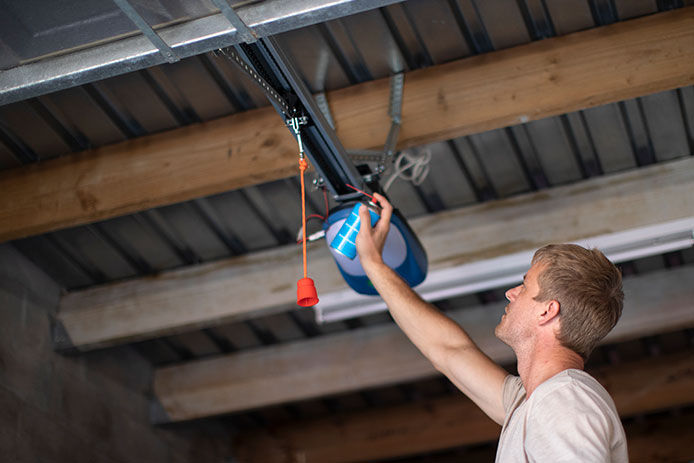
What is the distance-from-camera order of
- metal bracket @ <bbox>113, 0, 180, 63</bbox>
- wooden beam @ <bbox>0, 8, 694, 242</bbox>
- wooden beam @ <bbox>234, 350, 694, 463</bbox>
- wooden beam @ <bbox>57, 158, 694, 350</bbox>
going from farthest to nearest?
wooden beam @ <bbox>234, 350, 694, 463</bbox>, wooden beam @ <bbox>57, 158, 694, 350</bbox>, wooden beam @ <bbox>0, 8, 694, 242</bbox>, metal bracket @ <bbox>113, 0, 180, 63</bbox>

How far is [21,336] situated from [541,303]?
9.58 feet

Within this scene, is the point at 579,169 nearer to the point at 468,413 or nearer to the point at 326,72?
the point at 326,72

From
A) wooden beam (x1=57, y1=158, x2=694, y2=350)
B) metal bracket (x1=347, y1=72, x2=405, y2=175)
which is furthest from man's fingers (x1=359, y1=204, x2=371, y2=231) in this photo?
wooden beam (x1=57, y1=158, x2=694, y2=350)

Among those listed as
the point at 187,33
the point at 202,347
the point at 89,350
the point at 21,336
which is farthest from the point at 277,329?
the point at 187,33

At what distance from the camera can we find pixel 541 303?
6.72 ft

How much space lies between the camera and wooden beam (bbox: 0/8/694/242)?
9.86ft

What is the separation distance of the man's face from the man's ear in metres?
0.02

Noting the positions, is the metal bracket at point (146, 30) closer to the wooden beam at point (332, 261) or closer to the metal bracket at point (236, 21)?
the metal bracket at point (236, 21)

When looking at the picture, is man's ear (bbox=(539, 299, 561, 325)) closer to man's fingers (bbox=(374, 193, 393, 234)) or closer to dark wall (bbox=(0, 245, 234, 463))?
man's fingers (bbox=(374, 193, 393, 234))

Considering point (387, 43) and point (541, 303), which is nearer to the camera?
point (541, 303)

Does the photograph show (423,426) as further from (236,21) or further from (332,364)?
(236,21)

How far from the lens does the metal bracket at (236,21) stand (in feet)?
6.53

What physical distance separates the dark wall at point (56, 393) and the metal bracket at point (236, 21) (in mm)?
2463

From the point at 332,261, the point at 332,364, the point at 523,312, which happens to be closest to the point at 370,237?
the point at 523,312
